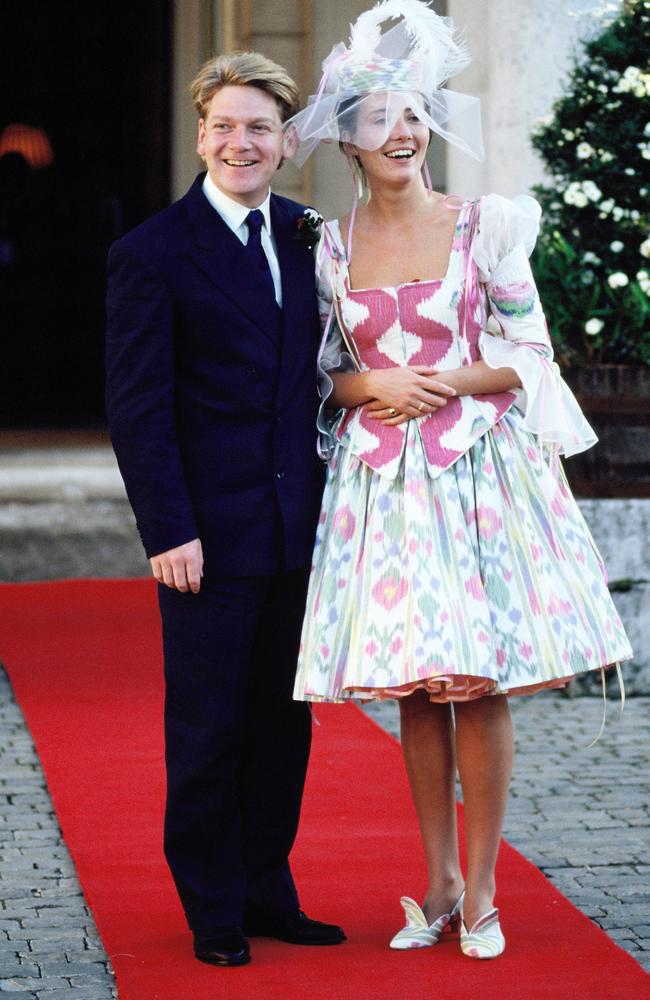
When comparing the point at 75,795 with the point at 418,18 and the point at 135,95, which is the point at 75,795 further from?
the point at 135,95

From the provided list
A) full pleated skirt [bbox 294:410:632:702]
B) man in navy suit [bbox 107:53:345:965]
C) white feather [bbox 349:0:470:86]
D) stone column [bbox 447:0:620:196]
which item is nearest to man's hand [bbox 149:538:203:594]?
man in navy suit [bbox 107:53:345:965]

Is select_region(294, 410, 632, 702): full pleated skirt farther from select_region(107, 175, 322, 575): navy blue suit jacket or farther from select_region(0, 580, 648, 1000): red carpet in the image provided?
select_region(0, 580, 648, 1000): red carpet

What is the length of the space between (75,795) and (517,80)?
392 cm

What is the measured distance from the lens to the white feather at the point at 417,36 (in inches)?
140

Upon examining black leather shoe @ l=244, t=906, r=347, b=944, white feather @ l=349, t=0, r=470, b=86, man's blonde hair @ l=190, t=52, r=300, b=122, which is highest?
white feather @ l=349, t=0, r=470, b=86

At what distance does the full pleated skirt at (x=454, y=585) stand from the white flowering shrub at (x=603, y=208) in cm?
313

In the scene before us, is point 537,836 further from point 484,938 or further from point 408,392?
point 408,392

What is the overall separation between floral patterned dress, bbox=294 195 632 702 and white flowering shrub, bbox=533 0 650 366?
305cm

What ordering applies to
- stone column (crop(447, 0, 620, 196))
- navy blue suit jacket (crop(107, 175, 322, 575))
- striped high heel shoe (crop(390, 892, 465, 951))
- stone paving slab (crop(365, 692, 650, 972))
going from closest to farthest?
navy blue suit jacket (crop(107, 175, 322, 575))
striped high heel shoe (crop(390, 892, 465, 951))
stone paving slab (crop(365, 692, 650, 972))
stone column (crop(447, 0, 620, 196))

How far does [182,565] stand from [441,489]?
0.55 metres

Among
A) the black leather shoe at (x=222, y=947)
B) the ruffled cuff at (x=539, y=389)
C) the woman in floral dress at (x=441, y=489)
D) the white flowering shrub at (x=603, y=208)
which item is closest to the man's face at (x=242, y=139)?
the woman in floral dress at (x=441, y=489)

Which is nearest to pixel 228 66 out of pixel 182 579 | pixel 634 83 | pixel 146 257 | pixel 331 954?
pixel 146 257

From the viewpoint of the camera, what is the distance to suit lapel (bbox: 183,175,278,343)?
3.44 metres

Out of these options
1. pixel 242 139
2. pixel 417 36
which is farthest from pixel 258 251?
pixel 417 36
